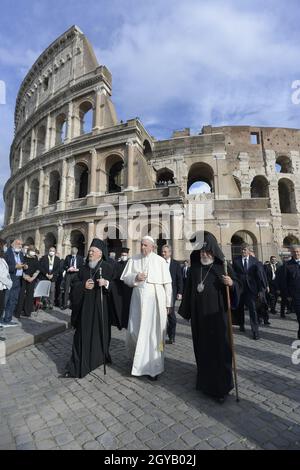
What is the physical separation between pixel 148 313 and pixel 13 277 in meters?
4.66

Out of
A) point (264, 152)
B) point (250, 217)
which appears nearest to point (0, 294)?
point (250, 217)

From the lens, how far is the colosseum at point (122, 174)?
18281 mm

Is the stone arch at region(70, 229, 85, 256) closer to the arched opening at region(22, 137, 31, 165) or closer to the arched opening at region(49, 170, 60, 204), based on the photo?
the arched opening at region(49, 170, 60, 204)

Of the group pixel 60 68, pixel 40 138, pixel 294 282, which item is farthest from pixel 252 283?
pixel 60 68

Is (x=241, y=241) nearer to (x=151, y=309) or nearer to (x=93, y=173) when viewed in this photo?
(x=93, y=173)

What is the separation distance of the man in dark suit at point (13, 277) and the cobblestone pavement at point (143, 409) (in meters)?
2.31

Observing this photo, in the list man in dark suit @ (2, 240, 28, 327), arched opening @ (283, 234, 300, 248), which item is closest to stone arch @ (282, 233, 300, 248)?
arched opening @ (283, 234, 300, 248)

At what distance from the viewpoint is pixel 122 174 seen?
20.4 metres

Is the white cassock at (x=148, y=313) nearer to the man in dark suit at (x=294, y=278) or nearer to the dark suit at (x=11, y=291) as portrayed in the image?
the man in dark suit at (x=294, y=278)

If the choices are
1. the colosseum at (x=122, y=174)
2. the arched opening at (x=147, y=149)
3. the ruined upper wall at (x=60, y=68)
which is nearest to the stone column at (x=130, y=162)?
the colosseum at (x=122, y=174)

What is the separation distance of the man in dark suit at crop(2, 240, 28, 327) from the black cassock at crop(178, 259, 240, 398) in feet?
16.3

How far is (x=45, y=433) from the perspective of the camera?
2434mm

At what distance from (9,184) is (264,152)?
28.2 m

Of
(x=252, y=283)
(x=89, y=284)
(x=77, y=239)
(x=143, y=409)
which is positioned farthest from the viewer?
(x=77, y=239)
